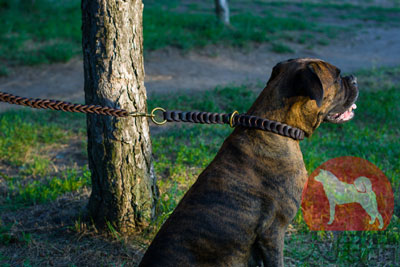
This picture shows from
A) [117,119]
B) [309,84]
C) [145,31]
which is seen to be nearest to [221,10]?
[145,31]

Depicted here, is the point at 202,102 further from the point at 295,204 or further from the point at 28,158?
the point at 295,204

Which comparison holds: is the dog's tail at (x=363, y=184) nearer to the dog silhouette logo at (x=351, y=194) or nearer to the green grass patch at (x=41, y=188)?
the dog silhouette logo at (x=351, y=194)

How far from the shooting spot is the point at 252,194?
2.40 m

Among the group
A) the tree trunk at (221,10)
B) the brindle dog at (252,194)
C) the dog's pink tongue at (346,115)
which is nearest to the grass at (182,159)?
the brindle dog at (252,194)

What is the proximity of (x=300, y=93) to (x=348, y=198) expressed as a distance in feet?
6.57

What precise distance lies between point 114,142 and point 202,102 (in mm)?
4169

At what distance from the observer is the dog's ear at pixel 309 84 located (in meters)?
2.44

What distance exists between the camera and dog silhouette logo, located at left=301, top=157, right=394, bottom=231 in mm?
3811

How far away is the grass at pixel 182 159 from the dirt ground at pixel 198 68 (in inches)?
44.0

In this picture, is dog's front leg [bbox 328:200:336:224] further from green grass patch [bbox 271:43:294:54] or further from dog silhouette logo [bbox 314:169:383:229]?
green grass patch [bbox 271:43:294:54]

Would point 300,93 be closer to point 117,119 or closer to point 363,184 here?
point 117,119

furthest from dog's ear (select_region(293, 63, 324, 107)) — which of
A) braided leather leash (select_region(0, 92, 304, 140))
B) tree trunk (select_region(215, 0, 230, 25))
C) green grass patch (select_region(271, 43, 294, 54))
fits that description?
tree trunk (select_region(215, 0, 230, 25))

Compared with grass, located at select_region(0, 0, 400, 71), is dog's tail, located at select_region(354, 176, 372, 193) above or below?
below

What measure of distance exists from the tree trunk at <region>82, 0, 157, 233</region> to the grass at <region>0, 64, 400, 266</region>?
25 centimetres
